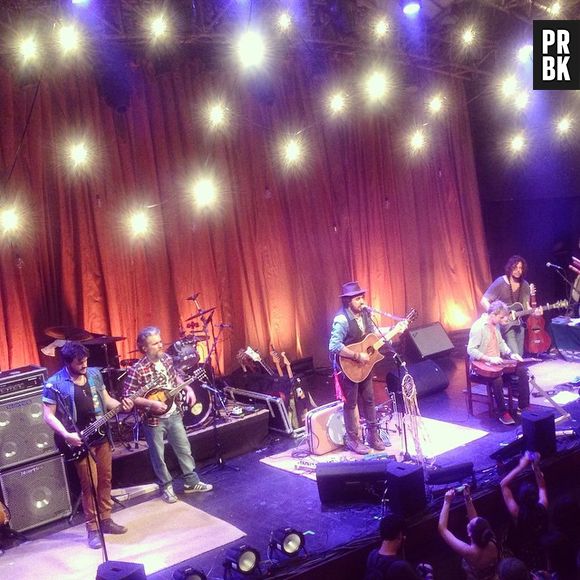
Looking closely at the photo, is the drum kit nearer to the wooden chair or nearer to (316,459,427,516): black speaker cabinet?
(316,459,427,516): black speaker cabinet

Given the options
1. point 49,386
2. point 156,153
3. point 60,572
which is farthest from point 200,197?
point 60,572

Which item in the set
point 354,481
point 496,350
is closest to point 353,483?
point 354,481

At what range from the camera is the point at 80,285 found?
8359mm

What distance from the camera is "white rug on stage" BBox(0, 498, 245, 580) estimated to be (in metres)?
5.34

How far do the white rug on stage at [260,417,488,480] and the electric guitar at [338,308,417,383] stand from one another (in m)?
0.83

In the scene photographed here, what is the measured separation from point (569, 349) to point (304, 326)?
4.05 meters

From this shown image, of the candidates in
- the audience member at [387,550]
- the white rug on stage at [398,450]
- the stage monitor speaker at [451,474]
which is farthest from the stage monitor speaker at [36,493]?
the stage monitor speaker at [451,474]

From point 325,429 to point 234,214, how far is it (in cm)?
381

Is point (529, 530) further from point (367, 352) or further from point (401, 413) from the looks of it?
point (367, 352)

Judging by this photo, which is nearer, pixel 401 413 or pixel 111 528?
pixel 111 528

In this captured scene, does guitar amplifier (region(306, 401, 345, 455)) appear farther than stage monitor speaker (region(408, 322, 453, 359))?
No

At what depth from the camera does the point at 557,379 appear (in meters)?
9.25

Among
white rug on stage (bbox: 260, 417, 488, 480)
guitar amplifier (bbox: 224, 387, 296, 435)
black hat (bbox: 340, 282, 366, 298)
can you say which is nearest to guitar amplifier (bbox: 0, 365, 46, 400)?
white rug on stage (bbox: 260, 417, 488, 480)

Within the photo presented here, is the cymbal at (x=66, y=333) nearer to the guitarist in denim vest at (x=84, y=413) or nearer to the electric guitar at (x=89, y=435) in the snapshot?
the guitarist in denim vest at (x=84, y=413)
